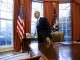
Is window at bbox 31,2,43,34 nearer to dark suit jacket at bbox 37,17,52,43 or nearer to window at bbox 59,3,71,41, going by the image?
window at bbox 59,3,71,41

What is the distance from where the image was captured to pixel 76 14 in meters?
7.98

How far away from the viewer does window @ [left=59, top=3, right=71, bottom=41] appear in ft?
26.5

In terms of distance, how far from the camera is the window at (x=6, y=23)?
6488 mm

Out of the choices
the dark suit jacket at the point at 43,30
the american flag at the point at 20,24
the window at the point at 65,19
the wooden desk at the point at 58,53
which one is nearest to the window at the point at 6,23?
the american flag at the point at 20,24

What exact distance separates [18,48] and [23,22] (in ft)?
3.51

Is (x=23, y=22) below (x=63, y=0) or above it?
below

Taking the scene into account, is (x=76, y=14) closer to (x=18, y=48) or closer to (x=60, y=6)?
(x=60, y=6)

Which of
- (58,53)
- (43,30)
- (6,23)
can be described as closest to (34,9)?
(6,23)

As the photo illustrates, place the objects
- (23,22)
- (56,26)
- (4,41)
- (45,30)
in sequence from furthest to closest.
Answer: (56,26) < (23,22) < (4,41) < (45,30)

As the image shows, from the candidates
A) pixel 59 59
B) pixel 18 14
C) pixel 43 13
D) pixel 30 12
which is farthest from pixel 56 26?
pixel 59 59

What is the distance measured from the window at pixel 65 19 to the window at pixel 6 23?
2377 mm

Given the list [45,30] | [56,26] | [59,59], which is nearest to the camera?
[59,59]

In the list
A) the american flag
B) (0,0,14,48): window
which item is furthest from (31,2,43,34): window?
(0,0,14,48): window

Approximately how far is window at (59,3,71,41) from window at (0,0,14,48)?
2377 mm
